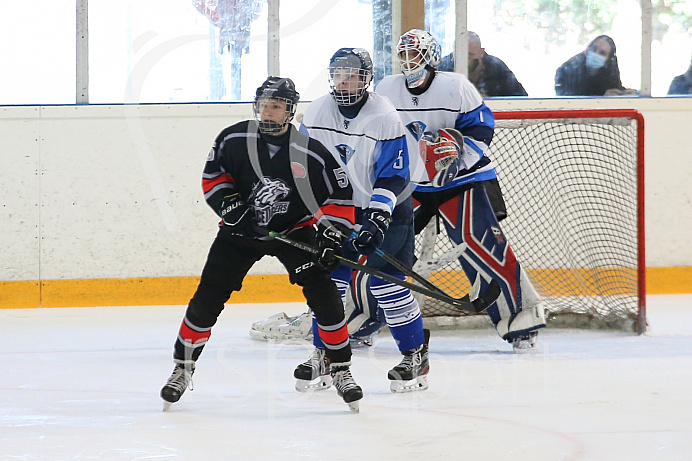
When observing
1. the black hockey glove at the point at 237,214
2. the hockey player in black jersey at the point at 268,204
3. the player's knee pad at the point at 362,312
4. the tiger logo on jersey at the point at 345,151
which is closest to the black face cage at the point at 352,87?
the tiger logo on jersey at the point at 345,151

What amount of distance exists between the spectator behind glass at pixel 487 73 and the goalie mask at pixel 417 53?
6.71 ft

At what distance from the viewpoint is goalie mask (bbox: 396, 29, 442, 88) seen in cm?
330

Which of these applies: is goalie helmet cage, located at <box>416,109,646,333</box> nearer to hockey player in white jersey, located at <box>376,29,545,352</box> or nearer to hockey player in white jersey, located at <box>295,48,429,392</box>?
hockey player in white jersey, located at <box>376,29,545,352</box>

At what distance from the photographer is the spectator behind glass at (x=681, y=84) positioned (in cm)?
545

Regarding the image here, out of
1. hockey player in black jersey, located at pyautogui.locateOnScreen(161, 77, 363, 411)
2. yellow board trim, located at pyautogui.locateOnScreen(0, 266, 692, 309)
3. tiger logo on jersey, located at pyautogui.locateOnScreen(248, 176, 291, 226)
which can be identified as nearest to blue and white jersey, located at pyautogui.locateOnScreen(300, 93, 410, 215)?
hockey player in black jersey, located at pyautogui.locateOnScreen(161, 77, 363, 411)

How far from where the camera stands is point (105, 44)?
5.09 metres

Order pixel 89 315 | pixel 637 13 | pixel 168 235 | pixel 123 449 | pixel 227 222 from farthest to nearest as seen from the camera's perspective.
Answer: pixel 637 13
pixel 168 235
pixel 89 315
pixel 227 222
pixel 123 449

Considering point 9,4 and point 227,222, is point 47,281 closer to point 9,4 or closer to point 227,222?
point 9,4

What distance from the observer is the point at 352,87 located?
2.73 metres

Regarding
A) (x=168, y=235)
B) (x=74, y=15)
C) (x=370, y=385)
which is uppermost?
(x=74, y=15)

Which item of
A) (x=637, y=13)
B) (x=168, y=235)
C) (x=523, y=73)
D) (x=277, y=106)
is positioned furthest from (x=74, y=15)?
(x=637, y=13)

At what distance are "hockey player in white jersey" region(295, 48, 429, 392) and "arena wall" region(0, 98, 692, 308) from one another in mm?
2269

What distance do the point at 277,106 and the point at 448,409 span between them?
3.28 feet

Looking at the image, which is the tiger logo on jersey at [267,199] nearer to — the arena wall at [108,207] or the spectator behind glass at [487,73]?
the arena wall at [108,207]
